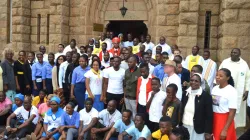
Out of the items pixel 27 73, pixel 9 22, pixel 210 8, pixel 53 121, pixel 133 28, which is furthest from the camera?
pixel 133 28

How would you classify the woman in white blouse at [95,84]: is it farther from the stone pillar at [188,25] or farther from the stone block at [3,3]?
the stone block at [3,3]

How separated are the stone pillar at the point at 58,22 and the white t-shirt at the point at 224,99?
8324mm

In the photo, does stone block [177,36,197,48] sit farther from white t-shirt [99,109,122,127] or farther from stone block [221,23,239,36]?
white t-shirt [99,109,122,127]

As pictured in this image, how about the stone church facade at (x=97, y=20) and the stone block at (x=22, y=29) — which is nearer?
A: the stone church facade at (x=97, y=20)

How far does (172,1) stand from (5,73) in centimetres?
626

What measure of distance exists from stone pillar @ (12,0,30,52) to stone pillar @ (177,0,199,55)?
634cm

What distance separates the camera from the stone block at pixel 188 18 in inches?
410

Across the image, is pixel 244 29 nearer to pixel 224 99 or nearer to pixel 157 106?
pixel 157 106

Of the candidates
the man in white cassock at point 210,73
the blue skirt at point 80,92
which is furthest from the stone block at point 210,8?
the blue skirt at point 80,92

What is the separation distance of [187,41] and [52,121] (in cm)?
565

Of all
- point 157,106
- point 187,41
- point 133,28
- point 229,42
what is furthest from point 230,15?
point 133,28

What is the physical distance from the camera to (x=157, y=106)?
19.5 feet

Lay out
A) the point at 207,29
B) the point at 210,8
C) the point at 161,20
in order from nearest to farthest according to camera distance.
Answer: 1. the point at 210,8
2. the point at 207,29
3. the point at 161,20

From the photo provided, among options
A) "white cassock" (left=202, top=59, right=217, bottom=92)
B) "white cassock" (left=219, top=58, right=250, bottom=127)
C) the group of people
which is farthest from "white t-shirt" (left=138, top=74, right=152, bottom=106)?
"white cassock" (left=202, top=59, right=217, bottom=92)
